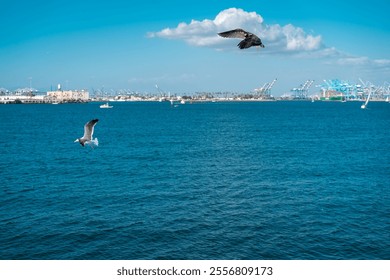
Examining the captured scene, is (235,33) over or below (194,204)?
over

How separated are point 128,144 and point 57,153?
49.1 ft

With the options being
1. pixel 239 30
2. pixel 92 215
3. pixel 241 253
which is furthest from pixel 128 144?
pixel 239 30

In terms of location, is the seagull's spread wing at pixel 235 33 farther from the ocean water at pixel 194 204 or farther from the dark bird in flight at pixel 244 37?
the ocean water at pixel 194 204

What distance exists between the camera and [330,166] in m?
53.9

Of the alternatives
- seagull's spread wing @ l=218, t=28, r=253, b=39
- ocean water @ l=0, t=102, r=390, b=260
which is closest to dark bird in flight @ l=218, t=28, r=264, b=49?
seagull's spread wing @ l=218, t=28, r=253, b=39

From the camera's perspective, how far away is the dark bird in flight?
920cm

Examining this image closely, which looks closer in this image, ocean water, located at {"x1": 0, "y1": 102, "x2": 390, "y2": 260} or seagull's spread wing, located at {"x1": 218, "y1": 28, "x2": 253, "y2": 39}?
seagull's spread wing, located at {"x1": 218, "y1": 28, "x2": 253, "y2": 39}

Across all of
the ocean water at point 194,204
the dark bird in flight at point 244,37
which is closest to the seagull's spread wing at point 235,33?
the dark bird in flight at point 244,37

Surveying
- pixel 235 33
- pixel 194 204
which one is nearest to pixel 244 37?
pixel 235 33

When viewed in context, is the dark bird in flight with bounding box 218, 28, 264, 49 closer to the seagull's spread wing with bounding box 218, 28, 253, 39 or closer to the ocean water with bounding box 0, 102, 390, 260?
the seagull's spread wing with bounding box 218, 28, 253, 39

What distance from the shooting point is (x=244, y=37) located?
377 inches

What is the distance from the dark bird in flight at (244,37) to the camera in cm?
920

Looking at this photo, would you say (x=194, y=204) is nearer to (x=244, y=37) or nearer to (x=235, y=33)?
(x=235, y=33)

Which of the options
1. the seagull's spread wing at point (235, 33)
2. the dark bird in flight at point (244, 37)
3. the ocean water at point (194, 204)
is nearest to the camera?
the dark bird in flight at point (244, 37)
